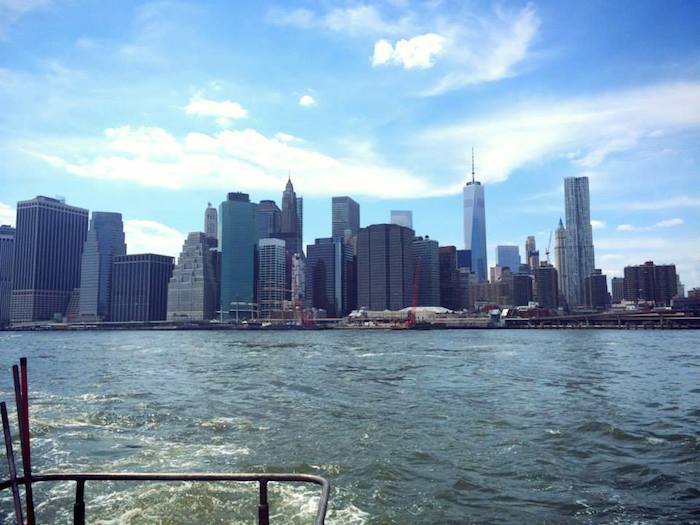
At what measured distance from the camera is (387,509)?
14.2m

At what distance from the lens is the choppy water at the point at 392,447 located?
14164 millimetres

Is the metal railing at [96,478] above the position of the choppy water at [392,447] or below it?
above

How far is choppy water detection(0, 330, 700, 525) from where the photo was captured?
14164 mm

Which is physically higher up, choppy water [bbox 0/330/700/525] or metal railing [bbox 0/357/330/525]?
metal railing [bbox 0/357/330/525]

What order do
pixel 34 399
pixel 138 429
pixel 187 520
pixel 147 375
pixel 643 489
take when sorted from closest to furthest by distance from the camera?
pixel 187 520 < pixel 643 489 < pixel 138 429 < pixel 34 399 < pixel 147 375

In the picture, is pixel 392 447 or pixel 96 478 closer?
pixel 96 478

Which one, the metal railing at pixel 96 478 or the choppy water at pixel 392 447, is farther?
the choppy water at pixel 392 447

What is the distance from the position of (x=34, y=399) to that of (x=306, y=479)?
32.6 meters

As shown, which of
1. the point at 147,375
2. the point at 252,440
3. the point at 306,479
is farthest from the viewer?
the point at 147,375

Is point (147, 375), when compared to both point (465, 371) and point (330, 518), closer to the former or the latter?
point (465, 371)

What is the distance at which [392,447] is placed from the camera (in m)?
20.2

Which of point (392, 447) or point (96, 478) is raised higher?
point (96, 478)

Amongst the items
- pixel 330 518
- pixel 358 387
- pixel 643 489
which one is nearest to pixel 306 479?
pixel 330 518

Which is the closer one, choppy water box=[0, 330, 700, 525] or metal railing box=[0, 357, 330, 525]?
metal railing box=[0, 357, 330, 525]
